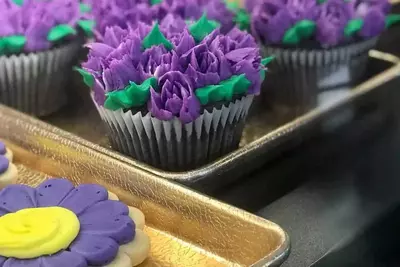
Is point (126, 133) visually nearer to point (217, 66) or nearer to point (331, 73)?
point (217, 66)

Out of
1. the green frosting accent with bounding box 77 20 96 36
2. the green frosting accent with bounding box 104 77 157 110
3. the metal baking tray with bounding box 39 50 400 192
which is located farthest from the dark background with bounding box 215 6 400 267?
the green frosting accent with bounding box 77 20 96 36

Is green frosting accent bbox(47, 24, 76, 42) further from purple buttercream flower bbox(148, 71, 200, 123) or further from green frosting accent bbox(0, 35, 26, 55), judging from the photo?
purple buttercream flower bbox(148, 71, 200, 123)

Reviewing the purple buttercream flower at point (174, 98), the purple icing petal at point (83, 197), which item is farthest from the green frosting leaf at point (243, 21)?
the purple icing petal at point (83, 197)

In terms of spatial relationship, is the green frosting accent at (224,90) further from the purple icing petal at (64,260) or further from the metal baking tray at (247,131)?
the purple icing petal at (64,260)

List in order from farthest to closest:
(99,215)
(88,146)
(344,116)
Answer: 1. (344,116)
2. (88,146)
3. (99,215)

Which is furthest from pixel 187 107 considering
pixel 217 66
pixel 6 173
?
pixel 6 173

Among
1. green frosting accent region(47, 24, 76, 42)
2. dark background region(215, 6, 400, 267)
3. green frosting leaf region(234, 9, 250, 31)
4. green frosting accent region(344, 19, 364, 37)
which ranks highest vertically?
green frosting accent region(344, 19, 364, 37)

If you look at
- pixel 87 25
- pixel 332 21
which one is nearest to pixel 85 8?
pixel 87 25

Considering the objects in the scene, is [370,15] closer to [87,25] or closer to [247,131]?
[247,131]
